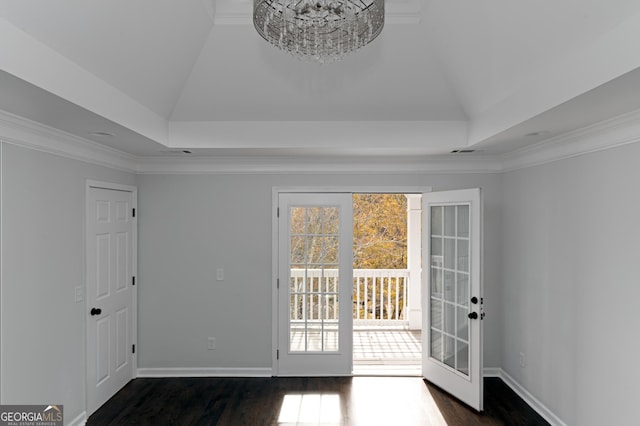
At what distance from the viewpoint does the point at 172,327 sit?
4199 millimetres

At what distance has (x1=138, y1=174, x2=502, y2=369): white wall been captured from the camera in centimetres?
419

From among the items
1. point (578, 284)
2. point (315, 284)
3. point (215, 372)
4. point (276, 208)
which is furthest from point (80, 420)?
point (578, 284)

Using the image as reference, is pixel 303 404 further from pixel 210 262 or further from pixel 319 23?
pixel 319 23

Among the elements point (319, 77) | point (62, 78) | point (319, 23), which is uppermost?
point (319, 77)

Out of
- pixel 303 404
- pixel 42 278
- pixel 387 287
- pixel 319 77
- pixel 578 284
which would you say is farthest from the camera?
pixel 387 287

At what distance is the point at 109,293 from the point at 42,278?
3.13 feet

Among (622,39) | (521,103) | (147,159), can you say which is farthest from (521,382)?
(147,159)

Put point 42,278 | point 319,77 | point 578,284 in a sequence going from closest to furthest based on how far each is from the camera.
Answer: point 42,278
point 578,284
point 319,77

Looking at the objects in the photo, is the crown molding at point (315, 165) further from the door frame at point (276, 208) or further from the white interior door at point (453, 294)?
the white interior door at point (453, 294)

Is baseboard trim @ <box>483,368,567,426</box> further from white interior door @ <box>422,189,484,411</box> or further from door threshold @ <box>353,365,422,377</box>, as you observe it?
door threshold @ <box>353,365,422,377</box>

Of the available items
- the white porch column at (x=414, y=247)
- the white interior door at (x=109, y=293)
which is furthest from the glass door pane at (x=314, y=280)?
the white porch column at (x=414, y=247)

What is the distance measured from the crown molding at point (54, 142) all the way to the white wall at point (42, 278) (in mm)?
56

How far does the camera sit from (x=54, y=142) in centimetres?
282

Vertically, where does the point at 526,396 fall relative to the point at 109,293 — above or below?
below
